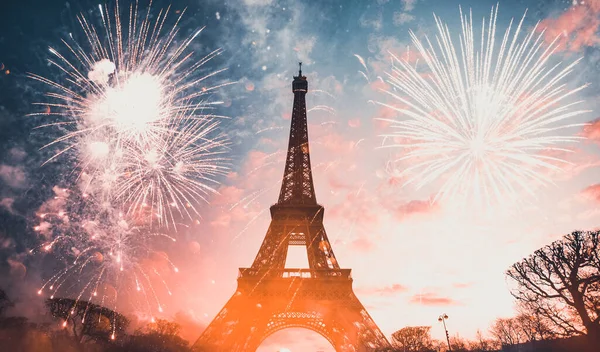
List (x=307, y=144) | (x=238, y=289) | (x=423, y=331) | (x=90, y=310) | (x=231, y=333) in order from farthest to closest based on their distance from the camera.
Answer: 1. (x=423, y=331)
2. (x=307, y=144)
3. (x=90, y=310)
4. (x=238, y=289)
5. (x=231, y=333)

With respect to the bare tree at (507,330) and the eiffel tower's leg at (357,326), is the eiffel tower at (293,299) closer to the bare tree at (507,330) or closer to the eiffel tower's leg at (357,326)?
the eiffel tower's leg at (357,326)

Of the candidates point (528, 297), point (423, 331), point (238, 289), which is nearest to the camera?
point (528, 297)

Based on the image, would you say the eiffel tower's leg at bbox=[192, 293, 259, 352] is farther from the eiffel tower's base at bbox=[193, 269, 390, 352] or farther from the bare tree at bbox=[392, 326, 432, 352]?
the bare tree at bbox=[392, 326, 432, 352]

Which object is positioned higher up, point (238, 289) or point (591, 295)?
point (238, 289)

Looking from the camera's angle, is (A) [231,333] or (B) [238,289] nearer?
(A) [231,333]

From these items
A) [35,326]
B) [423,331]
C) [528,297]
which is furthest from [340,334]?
[35,326]

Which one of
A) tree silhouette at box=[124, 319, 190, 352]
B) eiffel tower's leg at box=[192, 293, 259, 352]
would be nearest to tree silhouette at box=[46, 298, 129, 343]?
tree silhouette at box=[124, 319, 190, 352]

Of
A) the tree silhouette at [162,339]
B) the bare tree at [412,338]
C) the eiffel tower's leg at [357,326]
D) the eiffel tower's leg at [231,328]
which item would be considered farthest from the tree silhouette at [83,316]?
the bare tree at [412,338]

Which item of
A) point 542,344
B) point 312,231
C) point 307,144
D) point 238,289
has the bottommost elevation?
point 542,344

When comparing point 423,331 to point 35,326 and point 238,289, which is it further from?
point 35,326
